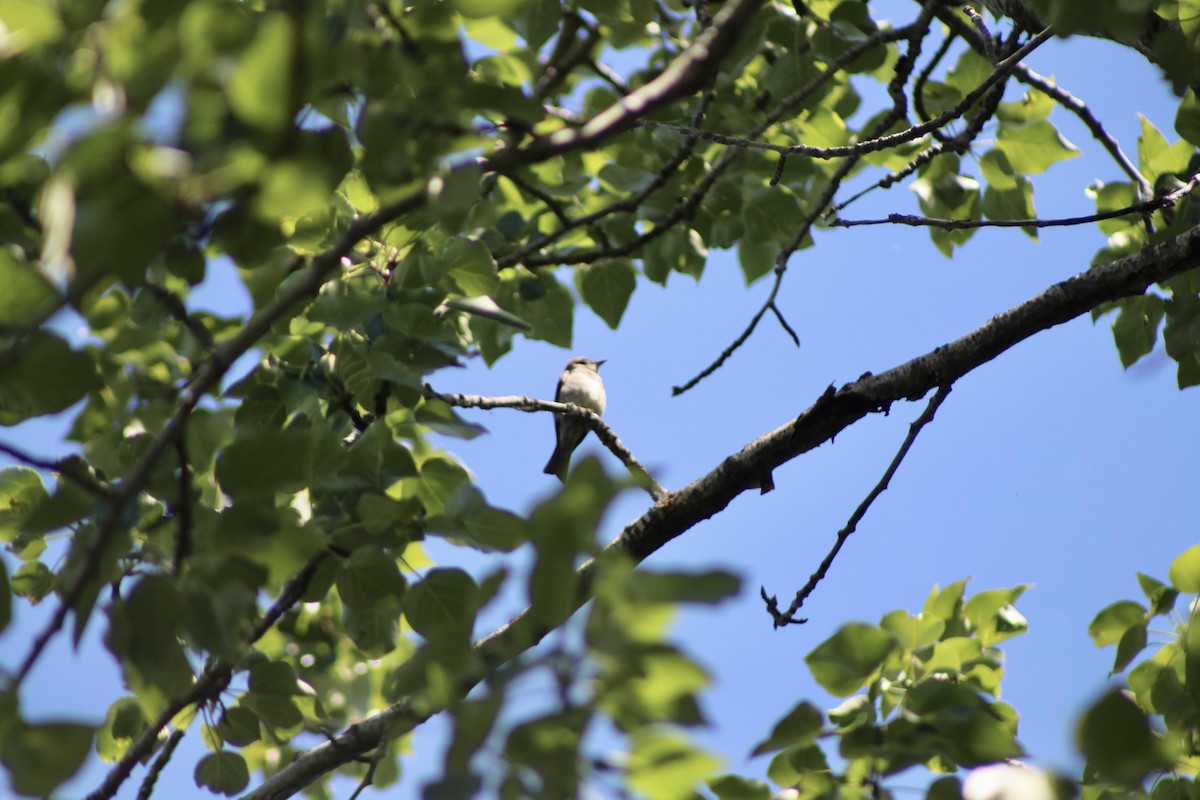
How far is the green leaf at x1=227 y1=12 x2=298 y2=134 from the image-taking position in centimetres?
99

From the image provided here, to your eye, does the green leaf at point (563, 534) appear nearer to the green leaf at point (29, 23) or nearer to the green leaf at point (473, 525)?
the green leaf at point (473, 525)

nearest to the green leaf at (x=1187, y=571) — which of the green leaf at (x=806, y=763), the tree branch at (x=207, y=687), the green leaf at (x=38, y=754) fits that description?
the green leaf at (x=806, y=763)

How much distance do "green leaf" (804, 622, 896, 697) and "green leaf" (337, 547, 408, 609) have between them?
2.96 feet

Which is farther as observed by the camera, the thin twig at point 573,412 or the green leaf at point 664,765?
the thin twig at point 573,412

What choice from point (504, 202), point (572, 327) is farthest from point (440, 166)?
point (504, 202)

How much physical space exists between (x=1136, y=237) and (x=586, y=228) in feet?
7.10

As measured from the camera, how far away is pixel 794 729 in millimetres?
A: 1512

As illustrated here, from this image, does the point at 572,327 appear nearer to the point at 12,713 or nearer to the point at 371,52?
the point at 371,52

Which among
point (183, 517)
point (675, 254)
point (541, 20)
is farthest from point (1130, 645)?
point (541, 20)

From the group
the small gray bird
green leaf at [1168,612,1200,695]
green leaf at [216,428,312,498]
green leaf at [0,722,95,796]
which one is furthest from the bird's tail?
green leaf at [0,722,95,796]

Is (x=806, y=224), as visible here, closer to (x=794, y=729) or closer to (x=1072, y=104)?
(x=1072, y=104)

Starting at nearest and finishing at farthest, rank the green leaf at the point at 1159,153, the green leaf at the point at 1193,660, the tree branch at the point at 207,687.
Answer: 1. the green leaf at the point at 1193,660
2. the tree branch at the point at 207,687
3. the green leaf at the point at 1159,153

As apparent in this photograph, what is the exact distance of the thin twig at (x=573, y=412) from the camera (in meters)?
2.99

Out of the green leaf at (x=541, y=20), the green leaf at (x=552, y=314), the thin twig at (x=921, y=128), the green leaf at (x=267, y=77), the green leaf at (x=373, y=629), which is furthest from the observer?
the green leaf at (x=552, y=314)
